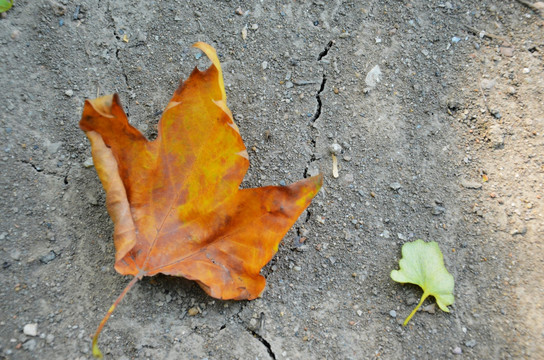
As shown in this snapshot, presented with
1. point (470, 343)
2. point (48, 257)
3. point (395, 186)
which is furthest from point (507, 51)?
point (48, 257)

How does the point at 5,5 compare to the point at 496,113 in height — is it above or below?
below

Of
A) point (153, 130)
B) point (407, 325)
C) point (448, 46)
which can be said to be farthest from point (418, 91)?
point (153, 130)

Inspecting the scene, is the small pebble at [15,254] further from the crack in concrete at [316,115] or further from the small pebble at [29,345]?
the crack in concrete at [316,115]

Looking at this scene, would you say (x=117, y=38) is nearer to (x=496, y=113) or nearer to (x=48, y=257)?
(x=48, y=257)

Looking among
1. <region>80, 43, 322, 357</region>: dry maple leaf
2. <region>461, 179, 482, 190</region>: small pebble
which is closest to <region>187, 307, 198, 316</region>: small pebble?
<region>80, 43, 322, 357</region>: dry maple leaf

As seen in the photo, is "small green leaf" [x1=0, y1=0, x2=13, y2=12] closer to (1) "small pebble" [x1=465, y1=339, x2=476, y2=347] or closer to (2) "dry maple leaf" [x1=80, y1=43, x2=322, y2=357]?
(2) "dry maple leaf" [x1=80, y1=43, x2=322, y2=357]

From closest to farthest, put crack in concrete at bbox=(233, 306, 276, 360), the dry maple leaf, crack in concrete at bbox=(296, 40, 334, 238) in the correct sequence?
the dry maple leaf < crack in concrete at bbox=(233, 306, 276, 360) < crack in concrete at bbox=(296, 40, 334, 238)
